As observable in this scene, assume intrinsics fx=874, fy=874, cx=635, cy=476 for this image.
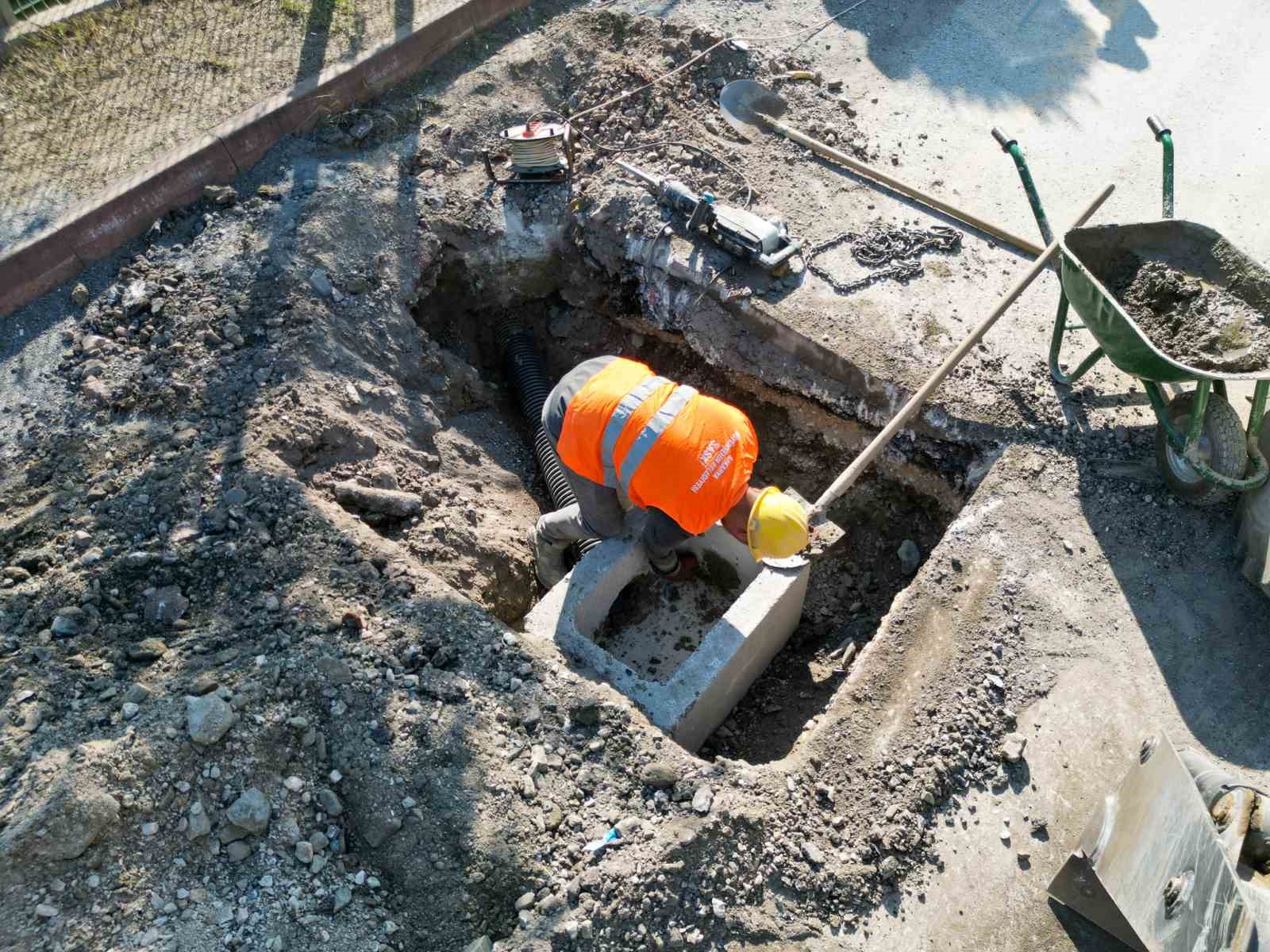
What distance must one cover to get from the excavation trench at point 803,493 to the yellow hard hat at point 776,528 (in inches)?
49.0

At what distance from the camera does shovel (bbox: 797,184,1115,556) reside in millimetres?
4398

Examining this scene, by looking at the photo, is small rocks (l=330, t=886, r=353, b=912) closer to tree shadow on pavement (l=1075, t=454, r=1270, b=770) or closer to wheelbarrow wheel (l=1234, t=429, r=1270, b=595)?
tree shadow on pavement (l=1075, t=454, r=1270, b=770)

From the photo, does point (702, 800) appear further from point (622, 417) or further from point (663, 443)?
point (622, 417)

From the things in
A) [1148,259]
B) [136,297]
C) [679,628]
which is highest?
[1148,259]

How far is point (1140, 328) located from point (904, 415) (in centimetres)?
127

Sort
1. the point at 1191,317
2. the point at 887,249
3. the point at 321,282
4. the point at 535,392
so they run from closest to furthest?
the point at 1191,317, the point at 321,282, the point at 887,249, the point at 535,392

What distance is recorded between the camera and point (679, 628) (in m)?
5.36

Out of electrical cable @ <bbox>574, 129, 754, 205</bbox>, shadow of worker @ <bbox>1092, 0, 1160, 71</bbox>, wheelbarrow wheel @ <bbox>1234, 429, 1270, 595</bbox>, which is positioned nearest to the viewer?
wheelbarrow wheel @ <bbox>1234, 429, 1270, 595</bbox>

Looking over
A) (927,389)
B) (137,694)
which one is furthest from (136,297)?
(927,389)

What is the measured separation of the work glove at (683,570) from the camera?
5.17 m

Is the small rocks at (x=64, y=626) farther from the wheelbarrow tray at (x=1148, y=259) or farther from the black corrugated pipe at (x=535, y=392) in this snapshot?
the wheelbarrow tray at (x=1148, y=259)

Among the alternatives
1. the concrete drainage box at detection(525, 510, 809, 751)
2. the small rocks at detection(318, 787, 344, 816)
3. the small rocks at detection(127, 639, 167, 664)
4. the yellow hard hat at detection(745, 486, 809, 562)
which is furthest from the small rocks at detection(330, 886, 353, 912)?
the yellow hard hat at detection(745, 486, 809, 562)

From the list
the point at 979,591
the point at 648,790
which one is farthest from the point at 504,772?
the point at 979,591

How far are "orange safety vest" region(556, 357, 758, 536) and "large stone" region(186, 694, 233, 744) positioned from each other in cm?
185
